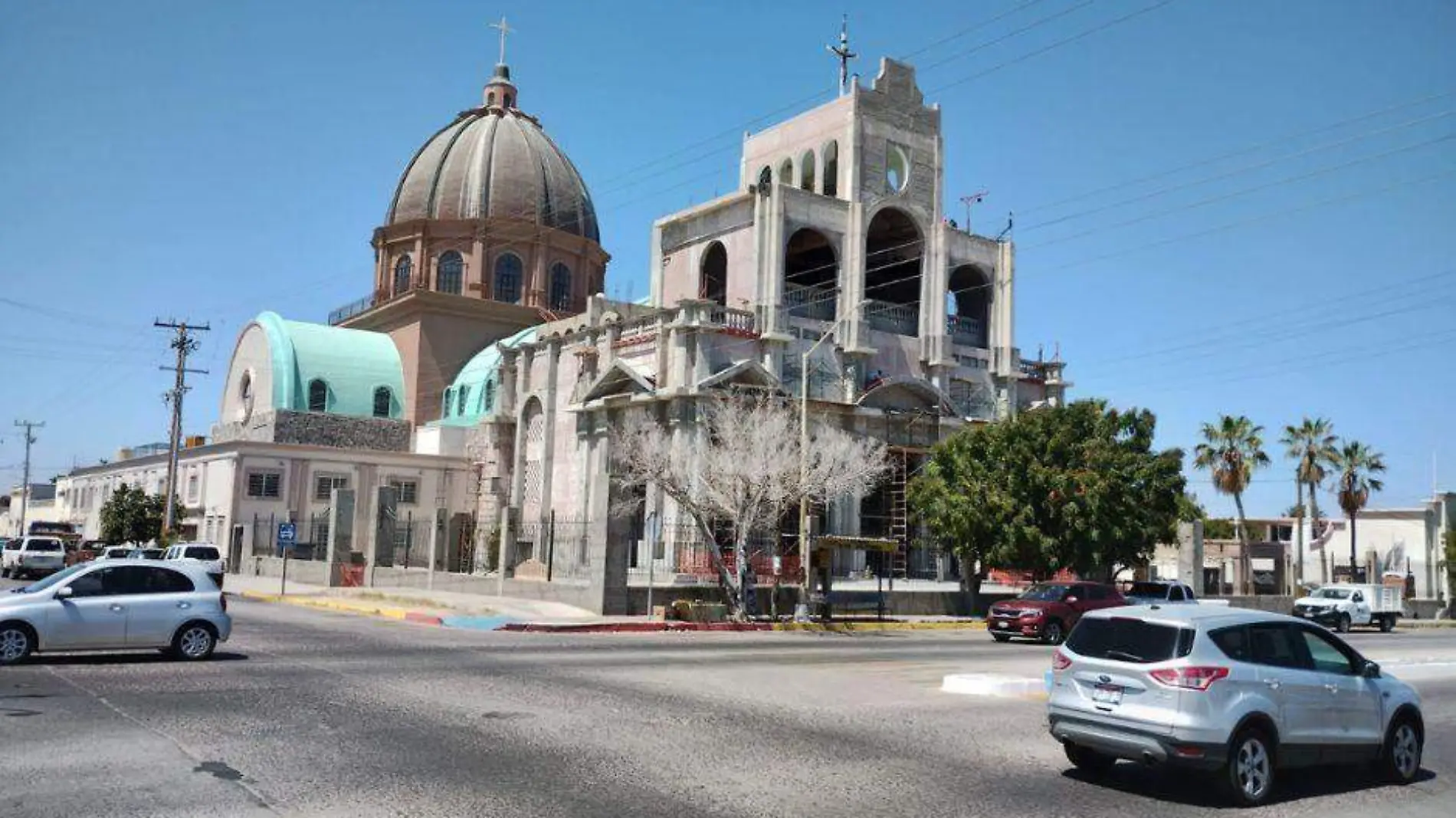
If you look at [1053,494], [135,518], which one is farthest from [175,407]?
[1053,494]

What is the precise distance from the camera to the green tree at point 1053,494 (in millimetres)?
38250

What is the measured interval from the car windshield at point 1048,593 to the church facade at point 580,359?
7023 millimetres

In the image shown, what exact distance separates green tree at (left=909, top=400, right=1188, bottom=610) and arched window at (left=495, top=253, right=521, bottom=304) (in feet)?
111

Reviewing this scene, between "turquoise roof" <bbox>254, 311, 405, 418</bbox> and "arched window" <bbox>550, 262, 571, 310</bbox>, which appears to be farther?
"arched window" <bbox>550, 262, 571, 310</bbox>

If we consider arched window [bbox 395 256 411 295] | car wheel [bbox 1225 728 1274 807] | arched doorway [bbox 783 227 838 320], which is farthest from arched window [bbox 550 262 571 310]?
car wheel [bbox 1225 728 1274 807]

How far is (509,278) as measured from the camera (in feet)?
222

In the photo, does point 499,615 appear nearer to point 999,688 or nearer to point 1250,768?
point 999,688

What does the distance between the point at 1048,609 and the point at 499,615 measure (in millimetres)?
13921

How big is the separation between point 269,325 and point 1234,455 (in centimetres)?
5035

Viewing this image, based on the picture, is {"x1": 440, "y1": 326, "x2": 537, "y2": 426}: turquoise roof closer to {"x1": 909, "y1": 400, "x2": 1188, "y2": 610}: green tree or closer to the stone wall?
the stone wall

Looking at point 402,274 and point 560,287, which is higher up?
point 402,274

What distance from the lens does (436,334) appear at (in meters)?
64.7

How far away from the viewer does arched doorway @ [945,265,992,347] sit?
5288 centimetres

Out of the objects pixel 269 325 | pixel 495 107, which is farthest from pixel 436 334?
pixel 495 107
